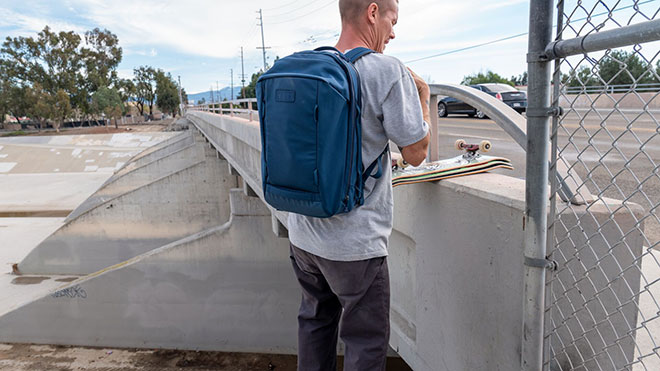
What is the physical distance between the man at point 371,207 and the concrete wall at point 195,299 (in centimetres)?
736

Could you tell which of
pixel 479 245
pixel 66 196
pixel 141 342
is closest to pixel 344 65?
pixel 479 245

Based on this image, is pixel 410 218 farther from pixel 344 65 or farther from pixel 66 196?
pixel 66 196

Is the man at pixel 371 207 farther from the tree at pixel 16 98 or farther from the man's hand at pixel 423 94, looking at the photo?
the tree at pixel 16 98

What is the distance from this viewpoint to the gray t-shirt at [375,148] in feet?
5.61

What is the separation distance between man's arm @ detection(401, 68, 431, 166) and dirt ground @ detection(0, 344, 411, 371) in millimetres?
7286

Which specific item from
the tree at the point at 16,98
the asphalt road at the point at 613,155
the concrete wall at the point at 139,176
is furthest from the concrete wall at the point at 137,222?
the tree at the point at 16,98

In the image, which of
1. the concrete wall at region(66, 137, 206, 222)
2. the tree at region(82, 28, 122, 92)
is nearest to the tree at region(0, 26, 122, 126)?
the tree at region(82, 28, 122, 92)

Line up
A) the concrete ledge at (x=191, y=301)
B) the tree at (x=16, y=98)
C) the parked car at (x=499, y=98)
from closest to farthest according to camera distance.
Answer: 1. the concrete ledge at (x=191, y=301)
2. the parked car at (x=499, y=98)
3. the tree at (x=16, y=98)

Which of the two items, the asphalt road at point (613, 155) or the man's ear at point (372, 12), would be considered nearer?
the man's ear at point (372, 12)

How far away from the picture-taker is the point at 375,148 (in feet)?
5.97

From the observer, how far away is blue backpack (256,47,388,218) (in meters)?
1.63

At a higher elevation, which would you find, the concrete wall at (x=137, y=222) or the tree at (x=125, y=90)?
the tree at (x=125, y=90)

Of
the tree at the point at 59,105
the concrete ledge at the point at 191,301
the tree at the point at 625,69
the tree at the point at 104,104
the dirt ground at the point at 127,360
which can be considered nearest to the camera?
the tree at the point at 625,69

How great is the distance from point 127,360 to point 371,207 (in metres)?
10.1
